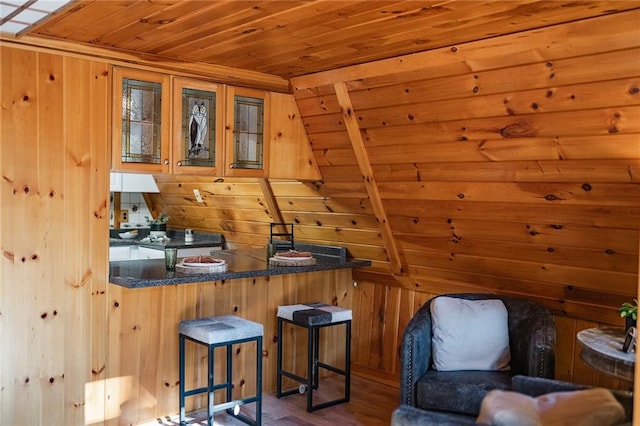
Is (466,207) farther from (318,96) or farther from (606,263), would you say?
(318,96)

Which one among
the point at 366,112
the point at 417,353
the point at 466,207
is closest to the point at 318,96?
the point at 366,112

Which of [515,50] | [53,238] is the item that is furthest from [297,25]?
[53,238]

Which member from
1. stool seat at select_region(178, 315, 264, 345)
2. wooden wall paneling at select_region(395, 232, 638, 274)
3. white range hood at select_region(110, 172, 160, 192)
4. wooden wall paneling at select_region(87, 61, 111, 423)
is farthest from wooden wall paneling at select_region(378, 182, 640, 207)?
white range hood at select_region(110, 172, 160, 192)

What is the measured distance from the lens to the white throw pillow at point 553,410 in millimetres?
1816

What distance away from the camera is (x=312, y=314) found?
4.01 metres

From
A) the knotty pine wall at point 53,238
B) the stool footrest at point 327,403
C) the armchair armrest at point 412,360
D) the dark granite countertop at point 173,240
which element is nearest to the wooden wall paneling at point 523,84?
the armchair armrest at point 412,360

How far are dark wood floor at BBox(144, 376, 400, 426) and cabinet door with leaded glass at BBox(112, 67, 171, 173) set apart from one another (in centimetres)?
161

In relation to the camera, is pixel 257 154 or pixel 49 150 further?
pixel 257 154

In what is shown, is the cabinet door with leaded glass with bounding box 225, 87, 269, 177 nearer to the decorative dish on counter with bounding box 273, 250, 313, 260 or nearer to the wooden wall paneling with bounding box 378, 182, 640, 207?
the decorative dish on counter with bounding box 273, 250, 313, 260

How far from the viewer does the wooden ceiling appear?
254 cm

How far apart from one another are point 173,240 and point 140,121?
8.47ft

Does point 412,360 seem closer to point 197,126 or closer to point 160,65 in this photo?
point 197,126

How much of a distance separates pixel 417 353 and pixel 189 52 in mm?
2132

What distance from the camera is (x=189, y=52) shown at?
137 inches
